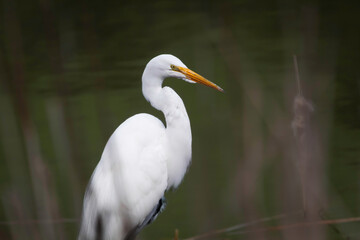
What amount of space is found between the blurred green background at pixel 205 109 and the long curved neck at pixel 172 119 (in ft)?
0.40

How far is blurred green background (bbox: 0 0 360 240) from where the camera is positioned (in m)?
1.27

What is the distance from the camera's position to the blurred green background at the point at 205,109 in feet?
4.17

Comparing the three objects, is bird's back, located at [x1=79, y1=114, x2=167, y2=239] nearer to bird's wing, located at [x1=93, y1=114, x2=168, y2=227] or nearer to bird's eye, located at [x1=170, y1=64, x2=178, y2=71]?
bird's wing, located at [x1=93, y1=114, x2=168, y2=227]

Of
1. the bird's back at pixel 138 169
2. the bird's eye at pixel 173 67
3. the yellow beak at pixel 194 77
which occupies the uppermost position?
the bird's eye at pixel 173 67

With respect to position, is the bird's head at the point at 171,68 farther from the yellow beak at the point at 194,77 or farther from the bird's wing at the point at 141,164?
the bird's wing at the point at 141,164

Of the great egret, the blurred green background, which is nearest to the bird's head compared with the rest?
the great egret

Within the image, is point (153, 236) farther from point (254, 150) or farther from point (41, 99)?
point (41, 99)

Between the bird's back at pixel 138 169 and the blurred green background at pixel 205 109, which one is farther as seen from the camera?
the bird's back at pixel 138 169

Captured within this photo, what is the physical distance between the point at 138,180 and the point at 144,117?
23 cm

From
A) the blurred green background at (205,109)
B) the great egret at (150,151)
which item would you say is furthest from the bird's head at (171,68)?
the blurred green background at (205,109)

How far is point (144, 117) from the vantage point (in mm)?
2256

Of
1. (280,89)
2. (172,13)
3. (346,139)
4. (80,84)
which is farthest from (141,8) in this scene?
(346,139)

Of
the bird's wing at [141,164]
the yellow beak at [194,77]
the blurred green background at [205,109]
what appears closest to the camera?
the blurred green background at [205,109]

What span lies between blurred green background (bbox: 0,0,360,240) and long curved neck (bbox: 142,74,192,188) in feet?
0.40
